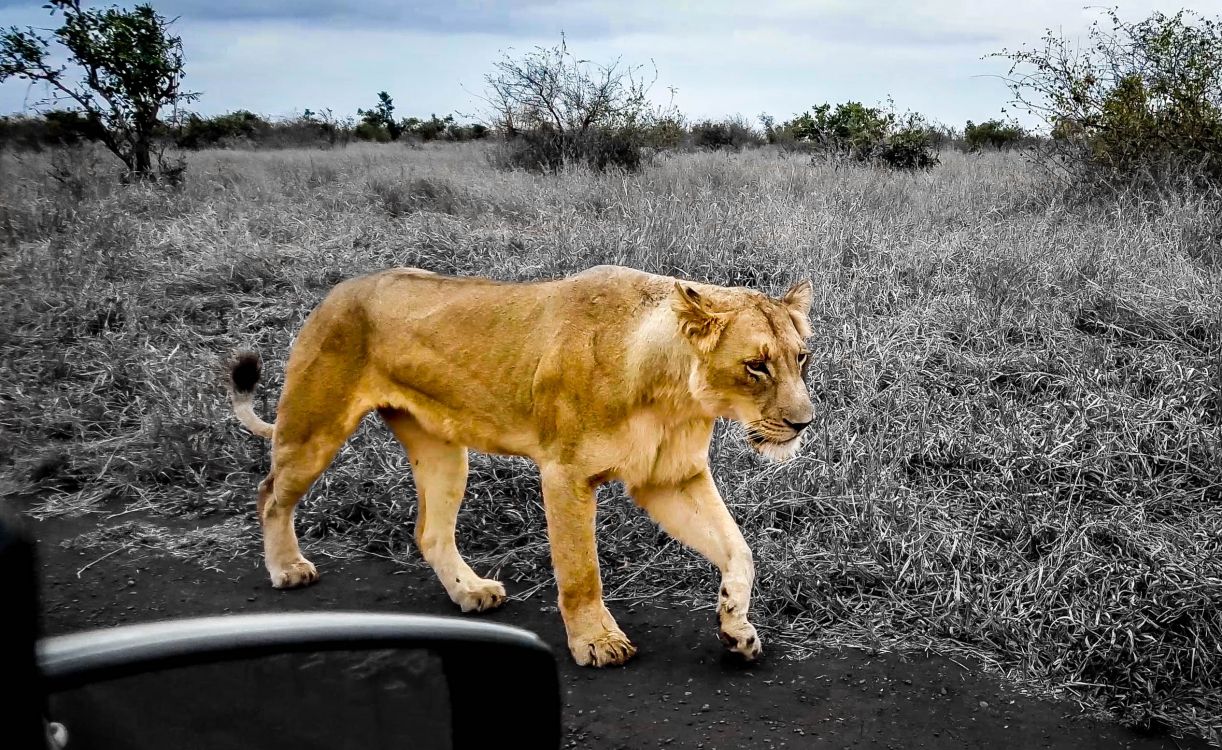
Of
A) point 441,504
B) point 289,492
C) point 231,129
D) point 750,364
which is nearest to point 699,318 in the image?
point 750,364

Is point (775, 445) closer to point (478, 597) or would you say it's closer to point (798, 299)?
point (798, 299)

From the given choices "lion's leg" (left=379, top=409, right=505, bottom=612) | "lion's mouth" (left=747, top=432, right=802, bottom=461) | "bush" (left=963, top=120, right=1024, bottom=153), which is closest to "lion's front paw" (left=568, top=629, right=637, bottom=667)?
"lion's leg" (left=379, top=409, right=505, bottom=612)

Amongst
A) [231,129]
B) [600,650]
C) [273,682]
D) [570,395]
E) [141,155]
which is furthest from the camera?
[231,129]

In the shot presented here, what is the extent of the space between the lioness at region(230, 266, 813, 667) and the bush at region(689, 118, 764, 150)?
18854 millimetres

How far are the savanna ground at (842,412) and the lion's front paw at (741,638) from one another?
0.26 meters

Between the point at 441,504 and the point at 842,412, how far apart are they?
2.35 meters

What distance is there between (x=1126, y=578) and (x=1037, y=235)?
4.63 m

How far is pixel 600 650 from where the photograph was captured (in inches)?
144

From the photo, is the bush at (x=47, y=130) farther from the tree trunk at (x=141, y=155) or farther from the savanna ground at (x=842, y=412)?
the savanna ground at (x=842, y=412)

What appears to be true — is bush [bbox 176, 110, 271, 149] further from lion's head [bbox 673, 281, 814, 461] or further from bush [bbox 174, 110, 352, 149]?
lion's head [bbox 673, 281, 814, 461]

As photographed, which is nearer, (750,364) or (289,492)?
(750,364)

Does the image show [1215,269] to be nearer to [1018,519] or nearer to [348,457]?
[1018,519]

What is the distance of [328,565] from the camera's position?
4738mm

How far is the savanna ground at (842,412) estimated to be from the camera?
13.1 ft
